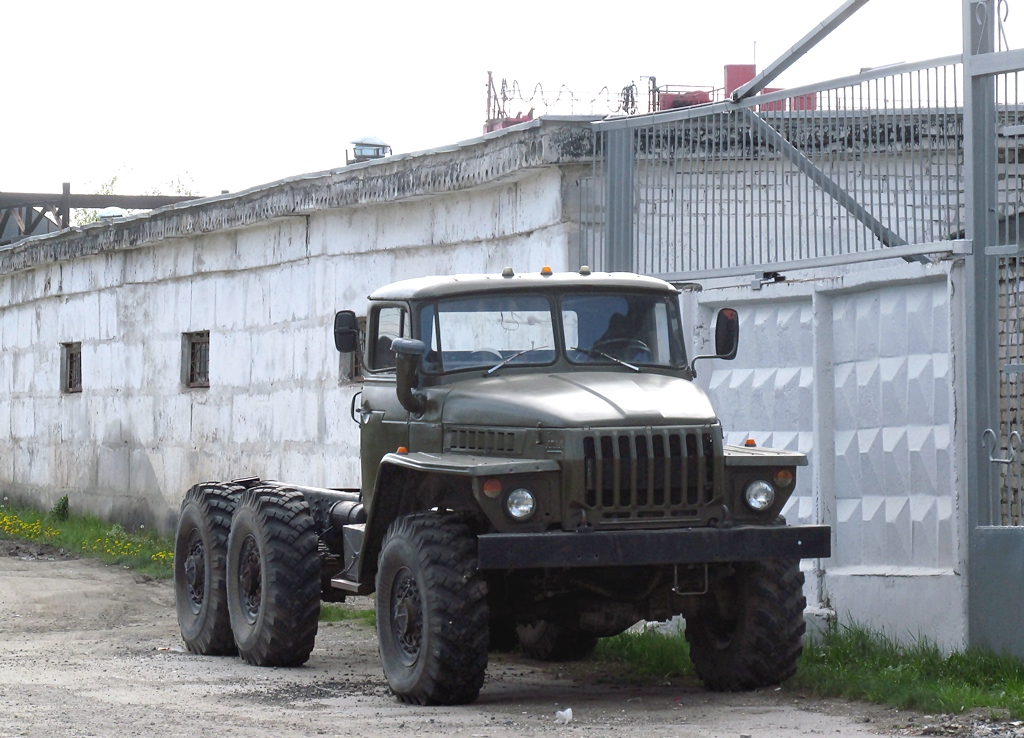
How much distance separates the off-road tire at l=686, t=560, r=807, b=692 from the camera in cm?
791

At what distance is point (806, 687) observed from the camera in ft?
26.8

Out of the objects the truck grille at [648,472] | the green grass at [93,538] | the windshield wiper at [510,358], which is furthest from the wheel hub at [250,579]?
the green grass at [93,538]

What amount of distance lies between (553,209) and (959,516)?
3982 mm

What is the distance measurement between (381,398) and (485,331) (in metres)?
0.88

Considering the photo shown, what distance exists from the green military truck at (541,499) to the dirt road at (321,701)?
274mm

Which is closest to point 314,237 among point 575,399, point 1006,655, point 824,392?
point 824,392

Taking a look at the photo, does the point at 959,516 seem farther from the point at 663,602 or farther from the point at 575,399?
the point at 575,399

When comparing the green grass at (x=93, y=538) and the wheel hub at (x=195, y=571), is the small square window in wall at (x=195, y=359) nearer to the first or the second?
the green grass at (x=93, y=538)

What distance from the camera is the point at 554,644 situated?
31.9ft

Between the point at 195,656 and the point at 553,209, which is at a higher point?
Answer: the point at 553,209

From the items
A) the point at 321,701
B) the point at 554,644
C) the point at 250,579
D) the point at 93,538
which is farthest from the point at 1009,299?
the point at 93,538

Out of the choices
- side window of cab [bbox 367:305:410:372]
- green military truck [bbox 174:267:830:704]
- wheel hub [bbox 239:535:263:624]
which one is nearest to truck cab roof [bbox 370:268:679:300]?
green military truck [bbox 174:267:830:704]

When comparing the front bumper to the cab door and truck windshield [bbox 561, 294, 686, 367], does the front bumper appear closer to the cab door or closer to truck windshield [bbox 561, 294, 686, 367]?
truck windshield [bbox 561, 294, 686, 367]

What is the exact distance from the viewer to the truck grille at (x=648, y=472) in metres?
7.53
